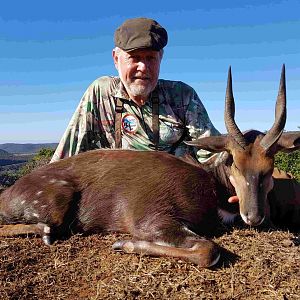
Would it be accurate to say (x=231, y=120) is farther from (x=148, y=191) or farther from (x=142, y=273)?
(x=142, y=273)

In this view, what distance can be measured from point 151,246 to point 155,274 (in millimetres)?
480

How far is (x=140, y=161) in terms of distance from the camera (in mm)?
5816

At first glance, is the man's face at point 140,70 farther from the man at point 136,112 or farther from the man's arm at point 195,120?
the man's arm at point 195,120

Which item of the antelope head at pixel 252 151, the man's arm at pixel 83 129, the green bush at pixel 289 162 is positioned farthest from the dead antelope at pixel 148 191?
the green bush at pixel 289 162

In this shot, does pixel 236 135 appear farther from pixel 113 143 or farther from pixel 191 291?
pixel 113 143

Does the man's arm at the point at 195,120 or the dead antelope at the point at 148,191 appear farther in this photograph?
the man's arm at the point at 195,120

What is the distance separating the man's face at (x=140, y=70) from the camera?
698cm

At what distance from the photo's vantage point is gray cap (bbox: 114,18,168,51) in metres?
Result: 6.76

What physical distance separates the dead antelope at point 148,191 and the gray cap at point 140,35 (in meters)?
1.72

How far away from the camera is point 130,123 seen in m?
7.29

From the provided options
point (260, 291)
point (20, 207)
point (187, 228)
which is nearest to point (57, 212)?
point (20, 207)

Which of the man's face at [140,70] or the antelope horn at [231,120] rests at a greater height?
the man's face at [140,70]

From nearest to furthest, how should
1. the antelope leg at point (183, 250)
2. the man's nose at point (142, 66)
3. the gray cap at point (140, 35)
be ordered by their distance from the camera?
the antelope leg at point (183, 250), the gray cap at point (140, 35), the man's nose at point (142, 66)

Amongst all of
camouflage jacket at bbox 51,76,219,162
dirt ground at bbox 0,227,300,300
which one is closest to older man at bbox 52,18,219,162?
camouflage jacket at bbox 51,76,219,162
